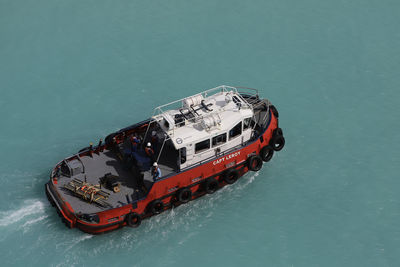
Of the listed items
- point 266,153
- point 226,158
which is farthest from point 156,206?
point 266,153

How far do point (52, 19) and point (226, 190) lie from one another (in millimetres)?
16881

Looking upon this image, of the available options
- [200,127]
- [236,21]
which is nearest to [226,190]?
[200,127]

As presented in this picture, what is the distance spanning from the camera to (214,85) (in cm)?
3191

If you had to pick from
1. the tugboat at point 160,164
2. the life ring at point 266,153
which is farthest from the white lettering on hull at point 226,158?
the life ring at point 266,153

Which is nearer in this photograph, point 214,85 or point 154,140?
point 154,140

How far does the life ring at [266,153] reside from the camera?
26.1 metres

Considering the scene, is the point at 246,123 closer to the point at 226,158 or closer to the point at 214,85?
the point at 226,158

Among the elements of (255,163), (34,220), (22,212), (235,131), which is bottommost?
(34,220)

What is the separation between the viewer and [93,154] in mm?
25828

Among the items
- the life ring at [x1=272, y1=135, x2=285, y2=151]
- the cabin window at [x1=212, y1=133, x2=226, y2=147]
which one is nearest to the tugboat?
the cabin window at [x1=212, y1=133, x2=226, y2=147]

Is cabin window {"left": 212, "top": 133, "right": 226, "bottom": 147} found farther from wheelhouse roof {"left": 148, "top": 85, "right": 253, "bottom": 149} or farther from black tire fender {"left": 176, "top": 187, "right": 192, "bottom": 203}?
black tire fender {"left": 176, "top": 187, "right": 192, "bottom": 203}

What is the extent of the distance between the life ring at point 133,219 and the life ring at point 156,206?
0.62 m

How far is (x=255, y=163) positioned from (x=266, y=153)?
0.77 meters

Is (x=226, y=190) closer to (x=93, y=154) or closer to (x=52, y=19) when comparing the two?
(x=93, y=154)
